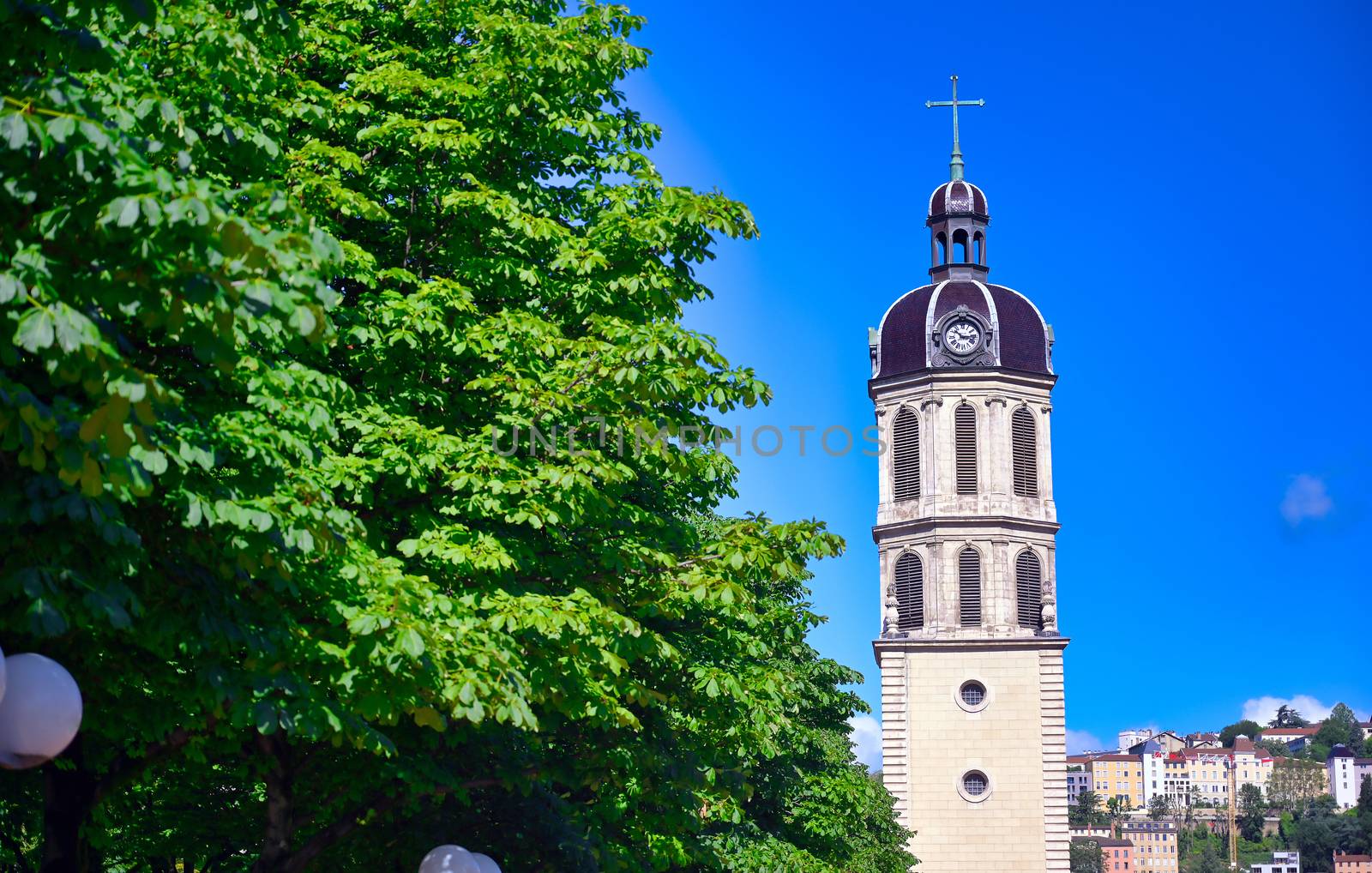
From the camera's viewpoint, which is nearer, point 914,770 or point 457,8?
point 457,8

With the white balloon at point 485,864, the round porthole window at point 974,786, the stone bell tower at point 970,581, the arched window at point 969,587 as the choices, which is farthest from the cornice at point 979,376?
the white balloon at point 485,864

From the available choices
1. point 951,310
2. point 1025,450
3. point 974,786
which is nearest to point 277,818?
point 974,786

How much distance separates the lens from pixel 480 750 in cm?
1814

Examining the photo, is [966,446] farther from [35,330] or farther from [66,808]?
[35,330]

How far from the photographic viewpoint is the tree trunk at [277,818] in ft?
56.0

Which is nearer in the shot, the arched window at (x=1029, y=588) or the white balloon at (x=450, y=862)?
the white balloon at (x=450, y=862)

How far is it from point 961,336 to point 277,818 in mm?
66656

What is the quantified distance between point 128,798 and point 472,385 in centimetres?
794

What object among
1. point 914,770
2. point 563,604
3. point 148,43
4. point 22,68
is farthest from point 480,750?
point 914,770

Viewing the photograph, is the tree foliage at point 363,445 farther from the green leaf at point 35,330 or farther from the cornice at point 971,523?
the cornice at point 971,523

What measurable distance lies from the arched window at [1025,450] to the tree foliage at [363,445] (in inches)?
2321

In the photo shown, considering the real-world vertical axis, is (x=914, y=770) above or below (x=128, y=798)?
above

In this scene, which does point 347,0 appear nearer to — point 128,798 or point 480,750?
→ point 480,750

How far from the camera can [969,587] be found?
7881 centimetres
